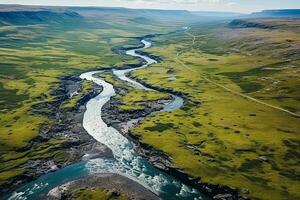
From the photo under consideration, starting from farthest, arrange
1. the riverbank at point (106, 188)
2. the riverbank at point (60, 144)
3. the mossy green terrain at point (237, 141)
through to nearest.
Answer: the riverbank at point (60, 144) → the mossy green terrain at point (237, 141) → the riverbank at point (106, 188)

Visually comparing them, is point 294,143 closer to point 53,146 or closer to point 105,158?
point 105,158

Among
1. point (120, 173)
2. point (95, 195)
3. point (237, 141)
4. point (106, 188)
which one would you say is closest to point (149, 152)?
point (120, 173)

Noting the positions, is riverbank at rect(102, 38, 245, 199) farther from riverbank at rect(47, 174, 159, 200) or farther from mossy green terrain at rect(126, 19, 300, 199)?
riverbank at rect(47, 174, 159, 200)

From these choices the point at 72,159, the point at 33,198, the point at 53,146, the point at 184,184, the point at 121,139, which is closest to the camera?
the point at 33,198

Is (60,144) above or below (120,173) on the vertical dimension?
below

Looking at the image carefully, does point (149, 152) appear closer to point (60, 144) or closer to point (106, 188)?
point (106, 188)

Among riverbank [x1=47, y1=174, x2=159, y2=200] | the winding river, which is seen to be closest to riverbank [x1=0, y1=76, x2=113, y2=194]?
the winding river

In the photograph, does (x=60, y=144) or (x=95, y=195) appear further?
(x=60, y=144)

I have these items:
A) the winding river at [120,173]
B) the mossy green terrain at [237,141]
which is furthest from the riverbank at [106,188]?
the mossy green terrain at [237,141]

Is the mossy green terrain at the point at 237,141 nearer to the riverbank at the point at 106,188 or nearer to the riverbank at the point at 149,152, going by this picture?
the riverbank at the point at 149,152

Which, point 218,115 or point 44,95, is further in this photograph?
point 44,95

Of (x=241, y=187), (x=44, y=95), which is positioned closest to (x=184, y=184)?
(x=241, y=187)
